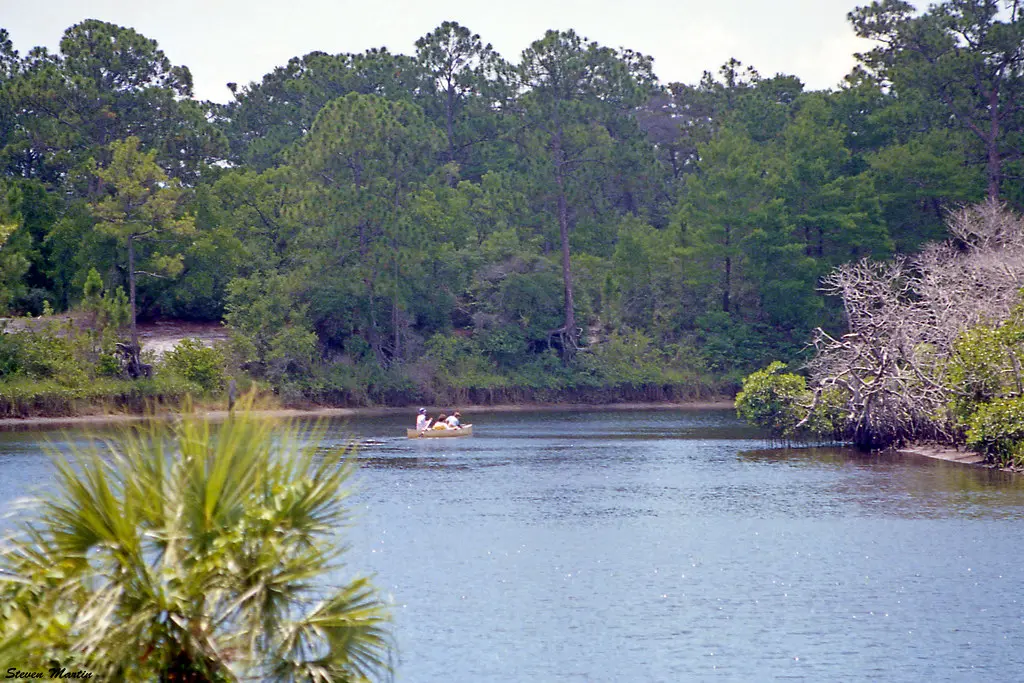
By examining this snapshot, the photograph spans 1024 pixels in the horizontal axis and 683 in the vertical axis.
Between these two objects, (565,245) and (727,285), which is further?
(727,285)

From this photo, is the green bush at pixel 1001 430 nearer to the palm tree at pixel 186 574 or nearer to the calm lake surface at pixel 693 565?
the calm lake surface at pixel 693 565

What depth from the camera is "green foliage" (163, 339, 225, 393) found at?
58062 mm

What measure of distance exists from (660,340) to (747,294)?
5813 mm

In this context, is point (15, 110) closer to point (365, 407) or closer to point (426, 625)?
point (365, 407)

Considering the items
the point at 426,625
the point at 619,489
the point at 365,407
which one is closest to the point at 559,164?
the point at 365,407

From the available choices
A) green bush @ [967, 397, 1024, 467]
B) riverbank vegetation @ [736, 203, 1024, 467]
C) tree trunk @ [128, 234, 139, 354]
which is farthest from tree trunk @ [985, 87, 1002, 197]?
tree trunk @ [128, 234, 139, 354]

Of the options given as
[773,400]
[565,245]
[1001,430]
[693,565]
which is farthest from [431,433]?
[693,565]

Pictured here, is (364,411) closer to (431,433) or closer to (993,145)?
(431,433)

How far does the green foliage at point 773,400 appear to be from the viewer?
1813 inches

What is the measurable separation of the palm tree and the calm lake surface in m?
2.67

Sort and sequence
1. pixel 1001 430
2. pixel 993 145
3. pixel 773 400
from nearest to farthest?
1. pixel 1001 430
2. pixel 773 400
3. pixel 993 145

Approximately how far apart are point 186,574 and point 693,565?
1639 centimetres

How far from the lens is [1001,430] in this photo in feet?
114

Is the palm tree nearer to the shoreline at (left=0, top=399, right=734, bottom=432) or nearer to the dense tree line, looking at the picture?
the shoreline at (left=0, top=399, right=734, bottom=432)
